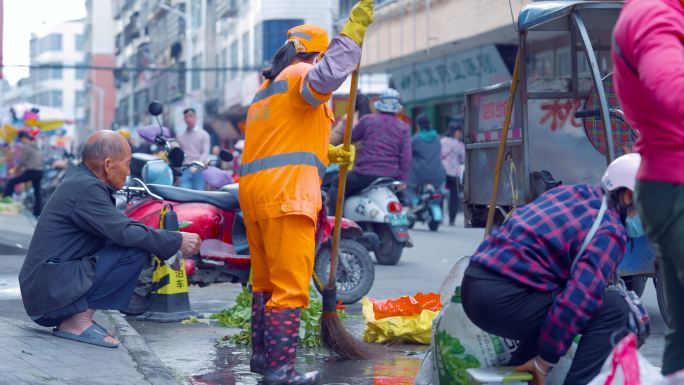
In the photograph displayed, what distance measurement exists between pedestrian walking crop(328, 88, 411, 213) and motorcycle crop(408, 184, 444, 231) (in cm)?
478

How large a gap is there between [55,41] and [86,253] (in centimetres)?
14265

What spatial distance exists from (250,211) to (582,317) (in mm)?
1900

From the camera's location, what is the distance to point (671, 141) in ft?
10.5

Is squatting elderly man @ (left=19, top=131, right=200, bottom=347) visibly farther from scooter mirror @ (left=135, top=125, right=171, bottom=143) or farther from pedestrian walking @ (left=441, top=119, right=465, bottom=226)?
pedestrian walking @ (left=441, top=119, right=465, bottom=226)

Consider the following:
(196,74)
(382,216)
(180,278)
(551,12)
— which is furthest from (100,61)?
(551,12)

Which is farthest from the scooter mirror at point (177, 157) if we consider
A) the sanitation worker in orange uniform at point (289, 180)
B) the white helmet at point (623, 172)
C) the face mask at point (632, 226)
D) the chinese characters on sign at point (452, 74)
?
the chinese characters on sign at point (452, 74)

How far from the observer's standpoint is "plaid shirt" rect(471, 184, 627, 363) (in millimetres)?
4059

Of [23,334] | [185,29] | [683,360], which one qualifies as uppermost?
[185,29]

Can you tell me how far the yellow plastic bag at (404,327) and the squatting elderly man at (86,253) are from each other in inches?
48.9

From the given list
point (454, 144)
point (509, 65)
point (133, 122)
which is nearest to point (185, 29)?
point (133, 122)

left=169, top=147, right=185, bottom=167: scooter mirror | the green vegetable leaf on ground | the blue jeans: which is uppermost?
left=169, top=147, right=185, bottom=167: scooter mirror

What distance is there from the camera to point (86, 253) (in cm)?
600

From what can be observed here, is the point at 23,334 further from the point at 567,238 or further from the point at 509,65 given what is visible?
the point at 509,65

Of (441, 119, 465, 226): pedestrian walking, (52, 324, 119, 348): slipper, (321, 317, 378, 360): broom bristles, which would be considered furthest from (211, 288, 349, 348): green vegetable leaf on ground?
(441, 119, 465, 226): pedestrian walking
